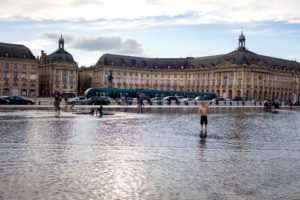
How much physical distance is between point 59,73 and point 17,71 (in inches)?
586

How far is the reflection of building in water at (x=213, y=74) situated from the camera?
128m

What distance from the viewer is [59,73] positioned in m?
123

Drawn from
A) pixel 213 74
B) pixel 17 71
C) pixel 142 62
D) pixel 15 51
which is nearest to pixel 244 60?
pixel 213 74

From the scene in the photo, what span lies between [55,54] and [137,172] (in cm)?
11942

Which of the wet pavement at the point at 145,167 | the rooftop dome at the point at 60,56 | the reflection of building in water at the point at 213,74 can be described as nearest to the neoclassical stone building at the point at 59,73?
the rooftop dome at the point at 60,56

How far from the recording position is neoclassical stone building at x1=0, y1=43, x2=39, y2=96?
109 m

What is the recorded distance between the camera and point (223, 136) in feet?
61.3

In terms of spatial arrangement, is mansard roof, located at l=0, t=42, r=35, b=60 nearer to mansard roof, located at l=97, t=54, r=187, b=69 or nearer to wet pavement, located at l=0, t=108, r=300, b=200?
mansard roof, located at l=97, t=54, r=187, b=69

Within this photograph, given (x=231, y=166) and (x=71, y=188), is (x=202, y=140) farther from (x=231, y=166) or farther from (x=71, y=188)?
(x=71, y=188)

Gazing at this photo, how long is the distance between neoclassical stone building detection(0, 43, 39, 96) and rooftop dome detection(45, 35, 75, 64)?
938 cm

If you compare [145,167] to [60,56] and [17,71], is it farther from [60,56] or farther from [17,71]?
[60,56]

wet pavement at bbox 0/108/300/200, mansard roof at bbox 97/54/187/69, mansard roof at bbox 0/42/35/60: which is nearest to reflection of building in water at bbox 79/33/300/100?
mansard roof at bbox 97/54/187/69

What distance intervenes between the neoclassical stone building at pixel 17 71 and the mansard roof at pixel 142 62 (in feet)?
84.0

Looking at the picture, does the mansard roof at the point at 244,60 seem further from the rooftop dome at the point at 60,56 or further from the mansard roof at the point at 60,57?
the rooftop dome at the point at 60,56
